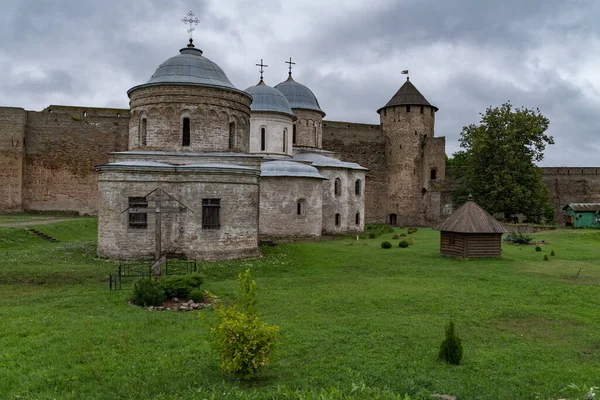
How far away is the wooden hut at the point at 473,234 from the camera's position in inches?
752

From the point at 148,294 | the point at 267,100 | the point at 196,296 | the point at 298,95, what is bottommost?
the point at 196,296

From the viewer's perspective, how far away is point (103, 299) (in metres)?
11.1

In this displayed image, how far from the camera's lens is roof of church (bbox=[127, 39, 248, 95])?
20078mm

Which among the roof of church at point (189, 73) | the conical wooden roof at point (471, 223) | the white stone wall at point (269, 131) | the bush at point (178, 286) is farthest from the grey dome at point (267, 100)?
the bush at point (178, 286)

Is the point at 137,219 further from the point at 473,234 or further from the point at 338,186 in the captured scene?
the point at 338,186

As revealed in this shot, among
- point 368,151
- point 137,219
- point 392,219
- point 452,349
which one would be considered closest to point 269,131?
point 137,219

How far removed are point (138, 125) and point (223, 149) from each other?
11.7 ft

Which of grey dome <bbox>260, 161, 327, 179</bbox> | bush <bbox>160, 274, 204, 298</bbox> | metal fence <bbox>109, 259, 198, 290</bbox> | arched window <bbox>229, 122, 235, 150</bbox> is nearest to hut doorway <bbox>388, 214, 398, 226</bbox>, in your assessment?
grey dome <bbox>260, 161, 327, 179</bbox>

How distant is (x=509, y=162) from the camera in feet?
112

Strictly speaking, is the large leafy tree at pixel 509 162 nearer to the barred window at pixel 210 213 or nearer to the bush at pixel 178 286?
the barred window at pixel 210 213

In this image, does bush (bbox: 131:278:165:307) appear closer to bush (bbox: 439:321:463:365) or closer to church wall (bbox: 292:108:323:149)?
bush (bbox: 439:321:463:365)

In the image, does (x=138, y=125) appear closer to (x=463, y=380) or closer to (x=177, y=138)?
(x=177, y=138)

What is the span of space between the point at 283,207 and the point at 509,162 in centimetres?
1720

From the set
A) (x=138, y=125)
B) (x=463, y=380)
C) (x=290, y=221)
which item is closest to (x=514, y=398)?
(x=463, y=380)
